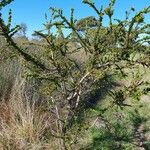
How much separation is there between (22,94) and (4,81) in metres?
0.97

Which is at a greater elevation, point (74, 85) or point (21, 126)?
point (74, 85)

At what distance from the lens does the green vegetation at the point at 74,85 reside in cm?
501

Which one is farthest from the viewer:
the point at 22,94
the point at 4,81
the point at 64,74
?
the point at 4,81

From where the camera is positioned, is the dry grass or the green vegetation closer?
the green vegetation

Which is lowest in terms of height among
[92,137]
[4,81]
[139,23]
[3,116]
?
[92,137]

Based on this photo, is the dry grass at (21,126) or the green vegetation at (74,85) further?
the dry grass at (21,126)

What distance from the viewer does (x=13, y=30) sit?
14.1 ft

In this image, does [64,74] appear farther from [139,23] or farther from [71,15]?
[139,23]

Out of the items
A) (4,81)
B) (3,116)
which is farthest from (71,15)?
(4,81)

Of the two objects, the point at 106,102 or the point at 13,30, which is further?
the point at 106,102

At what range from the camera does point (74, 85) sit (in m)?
5.55

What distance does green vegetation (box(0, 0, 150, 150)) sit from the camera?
16.4 feet

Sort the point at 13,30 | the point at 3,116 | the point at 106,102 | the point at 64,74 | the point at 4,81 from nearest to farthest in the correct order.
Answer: the point at 13,30, the point at 64,74, the point at 3,116, the point at 4,81, the point at 106,102

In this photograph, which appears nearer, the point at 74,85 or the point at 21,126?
the point at 74,85
